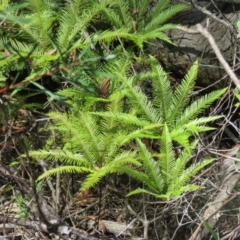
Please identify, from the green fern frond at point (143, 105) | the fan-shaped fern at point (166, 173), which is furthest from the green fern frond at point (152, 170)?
the green fern frond at point (143, 105)

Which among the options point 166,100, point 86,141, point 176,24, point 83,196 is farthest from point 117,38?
point 83,196

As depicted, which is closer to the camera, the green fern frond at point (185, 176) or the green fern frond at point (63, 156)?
the green fern frond at point (185, 176)

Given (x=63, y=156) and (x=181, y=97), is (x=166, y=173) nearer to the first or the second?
(x=181, y=97)

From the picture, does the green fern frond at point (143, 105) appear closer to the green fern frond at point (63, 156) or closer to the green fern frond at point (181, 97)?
the green fern frond at point (181, 97)

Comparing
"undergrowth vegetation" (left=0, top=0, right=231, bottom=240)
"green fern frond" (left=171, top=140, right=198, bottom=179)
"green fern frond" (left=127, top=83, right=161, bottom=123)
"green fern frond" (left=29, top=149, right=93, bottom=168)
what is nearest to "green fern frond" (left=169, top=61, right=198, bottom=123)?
"undergrowth vegetation" (left=0, top=0, right=231, bottom=240)

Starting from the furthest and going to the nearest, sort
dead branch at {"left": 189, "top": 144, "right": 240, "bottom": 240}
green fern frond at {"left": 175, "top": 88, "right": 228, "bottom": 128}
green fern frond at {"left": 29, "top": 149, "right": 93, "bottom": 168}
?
green fern frond at {"left": 175, "top": 88, "right": 228, "bottom": 128} < green fern frond at {"left": 29, "top": 149, "right": 93, "bottom": 168} < dead branch at {"left": 189, "top": 144, "right": 240, "bottom": 240}

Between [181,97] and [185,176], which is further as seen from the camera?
[181,97]

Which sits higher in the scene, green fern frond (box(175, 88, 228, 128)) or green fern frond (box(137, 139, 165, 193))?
green fern frond (box(175, 88, 228, 128))

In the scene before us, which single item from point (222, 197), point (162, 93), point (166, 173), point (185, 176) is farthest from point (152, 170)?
point (162, 93)

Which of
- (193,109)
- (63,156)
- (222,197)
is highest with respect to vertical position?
(193,109)

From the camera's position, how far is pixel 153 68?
3.23 meters

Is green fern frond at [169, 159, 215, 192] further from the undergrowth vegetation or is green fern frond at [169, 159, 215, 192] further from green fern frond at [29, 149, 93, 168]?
green fern frond at [29, 149, 93, 168]

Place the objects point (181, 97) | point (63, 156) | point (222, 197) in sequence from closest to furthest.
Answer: point (222, 197)
point (63, 156)
point (181, 97)

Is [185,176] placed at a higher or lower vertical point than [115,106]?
lower
